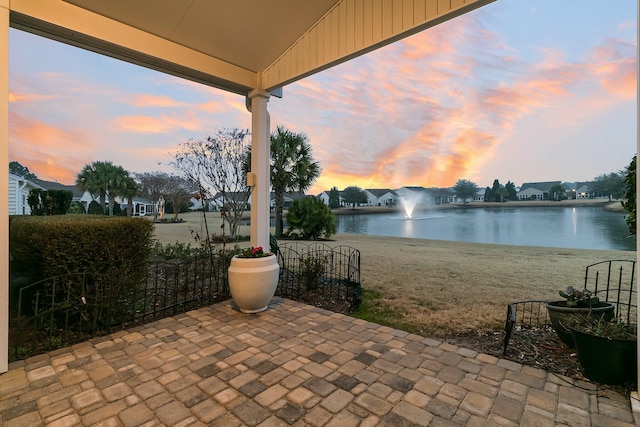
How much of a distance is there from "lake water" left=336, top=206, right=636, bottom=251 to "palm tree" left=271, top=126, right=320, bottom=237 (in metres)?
2.63

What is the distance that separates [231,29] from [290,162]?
30.8ft

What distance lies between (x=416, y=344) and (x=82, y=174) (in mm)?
6938

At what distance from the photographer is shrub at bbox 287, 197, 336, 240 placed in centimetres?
1259

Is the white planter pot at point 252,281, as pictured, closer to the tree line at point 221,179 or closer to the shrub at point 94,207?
the tree line at point 221,179

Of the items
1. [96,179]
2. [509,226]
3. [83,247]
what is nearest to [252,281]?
[83,247]

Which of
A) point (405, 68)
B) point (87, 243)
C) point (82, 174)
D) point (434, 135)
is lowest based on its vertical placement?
point (87, 243)

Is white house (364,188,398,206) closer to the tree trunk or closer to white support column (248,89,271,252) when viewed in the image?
the tree trunk

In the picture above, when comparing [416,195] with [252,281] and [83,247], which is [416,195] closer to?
[252,281]

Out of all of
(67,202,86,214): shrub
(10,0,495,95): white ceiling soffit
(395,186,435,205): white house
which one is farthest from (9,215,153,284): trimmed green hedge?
(395,186,435,205): white house

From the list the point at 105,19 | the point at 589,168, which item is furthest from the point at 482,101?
the point at 105,19

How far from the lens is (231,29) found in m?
3.19

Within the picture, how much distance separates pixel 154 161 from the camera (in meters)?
7.17

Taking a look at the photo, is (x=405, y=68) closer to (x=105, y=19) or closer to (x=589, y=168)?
(x=589, y=168)

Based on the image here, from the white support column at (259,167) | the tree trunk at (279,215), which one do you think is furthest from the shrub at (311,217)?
the white support column at (259,167)
